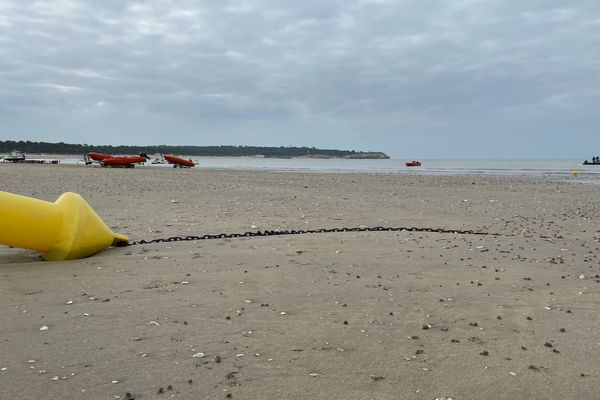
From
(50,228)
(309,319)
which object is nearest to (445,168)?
(50,228)

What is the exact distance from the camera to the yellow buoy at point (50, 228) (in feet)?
21.6

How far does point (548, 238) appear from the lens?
8.80 metres

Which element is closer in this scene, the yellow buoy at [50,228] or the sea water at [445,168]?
the yellow buoy at [50,228]

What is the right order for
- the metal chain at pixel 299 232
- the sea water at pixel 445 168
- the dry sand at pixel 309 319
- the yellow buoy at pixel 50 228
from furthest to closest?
the sea water at pixel 445 168 → the metal chain at pixel 299 232 → the yellow buoy at pixel 50 228 → the dry sand at pixel 309 319

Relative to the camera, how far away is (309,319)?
4.36 m

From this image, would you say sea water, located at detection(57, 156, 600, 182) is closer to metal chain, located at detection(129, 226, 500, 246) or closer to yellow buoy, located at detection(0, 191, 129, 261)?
metal chain, located at detection(129, 226, 500, 246)

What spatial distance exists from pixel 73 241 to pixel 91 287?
170cm

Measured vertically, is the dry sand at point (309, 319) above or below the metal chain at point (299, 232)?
below

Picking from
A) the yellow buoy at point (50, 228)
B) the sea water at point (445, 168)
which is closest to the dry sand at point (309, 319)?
the yellow buoy at point (50, 228)

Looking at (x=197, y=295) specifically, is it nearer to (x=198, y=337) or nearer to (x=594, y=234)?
(x=198, y=337)

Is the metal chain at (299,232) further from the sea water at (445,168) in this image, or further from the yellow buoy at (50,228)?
the sea water at (445,168)

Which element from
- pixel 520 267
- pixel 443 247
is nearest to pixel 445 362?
pixel 520 267

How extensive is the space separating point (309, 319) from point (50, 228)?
4210 mm

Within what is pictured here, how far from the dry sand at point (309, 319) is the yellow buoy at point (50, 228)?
29 centimetres
